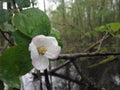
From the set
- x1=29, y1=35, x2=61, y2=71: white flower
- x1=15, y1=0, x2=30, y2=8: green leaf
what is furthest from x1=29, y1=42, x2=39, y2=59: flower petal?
x1=15, y1=0, x2=30, y2=8: green leaf

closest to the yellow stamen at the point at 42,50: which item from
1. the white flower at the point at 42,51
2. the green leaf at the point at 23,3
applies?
the white flower at the point at 42,51

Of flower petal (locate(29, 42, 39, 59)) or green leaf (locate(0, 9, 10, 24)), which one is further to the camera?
green leaf (locate(0, 9, 10, 24))

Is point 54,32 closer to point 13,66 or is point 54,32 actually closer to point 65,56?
point 13,66

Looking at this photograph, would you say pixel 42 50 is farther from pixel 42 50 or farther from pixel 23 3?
pixel 23 3

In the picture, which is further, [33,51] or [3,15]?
[3,15]

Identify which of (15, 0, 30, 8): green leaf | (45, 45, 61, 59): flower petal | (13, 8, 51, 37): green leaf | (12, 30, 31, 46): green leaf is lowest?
(45, 45, 61, 59): flower petal

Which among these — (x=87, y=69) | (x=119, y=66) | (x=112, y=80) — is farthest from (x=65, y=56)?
(x=119, y=66)

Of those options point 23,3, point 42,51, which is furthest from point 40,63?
point 23,3

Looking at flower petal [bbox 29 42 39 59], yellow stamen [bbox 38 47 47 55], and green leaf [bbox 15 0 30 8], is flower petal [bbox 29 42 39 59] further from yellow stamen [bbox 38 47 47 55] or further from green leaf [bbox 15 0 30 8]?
green leaf [bbox 15 0 30 8]

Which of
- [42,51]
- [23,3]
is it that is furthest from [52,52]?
[23,3]
